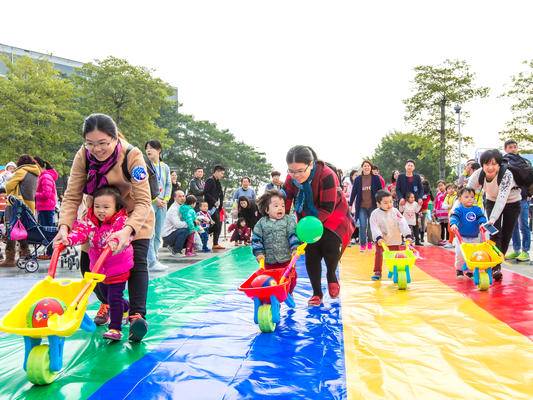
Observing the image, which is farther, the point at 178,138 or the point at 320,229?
the point at 178,138

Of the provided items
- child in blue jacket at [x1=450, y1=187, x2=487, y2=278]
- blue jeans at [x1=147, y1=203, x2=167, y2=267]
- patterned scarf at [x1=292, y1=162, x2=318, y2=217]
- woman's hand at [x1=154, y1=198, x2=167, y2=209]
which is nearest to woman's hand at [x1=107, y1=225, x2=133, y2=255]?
patterned scarf at [x1=292, y1=162, x2=318, y2=217]

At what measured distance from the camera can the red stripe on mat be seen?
3.44 m

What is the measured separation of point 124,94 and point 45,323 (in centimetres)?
Result: 2845

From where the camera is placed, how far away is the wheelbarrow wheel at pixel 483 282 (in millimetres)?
4516

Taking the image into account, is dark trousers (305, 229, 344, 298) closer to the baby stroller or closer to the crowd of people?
the crowd of people

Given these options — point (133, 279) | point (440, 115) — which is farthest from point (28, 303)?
point (440, 115)

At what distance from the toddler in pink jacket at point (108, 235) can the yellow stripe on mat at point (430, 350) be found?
5.50ft

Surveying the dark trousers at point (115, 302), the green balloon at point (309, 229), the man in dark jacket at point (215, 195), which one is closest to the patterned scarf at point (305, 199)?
the green balloon at point (309, 229)

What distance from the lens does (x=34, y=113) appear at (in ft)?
75.7

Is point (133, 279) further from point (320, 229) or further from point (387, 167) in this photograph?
point (387, 167)

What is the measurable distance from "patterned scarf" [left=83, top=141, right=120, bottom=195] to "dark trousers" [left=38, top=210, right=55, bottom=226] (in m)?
5.22

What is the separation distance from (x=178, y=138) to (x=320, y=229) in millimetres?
39762

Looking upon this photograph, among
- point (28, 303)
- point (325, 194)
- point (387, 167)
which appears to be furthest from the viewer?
point (387, 167)

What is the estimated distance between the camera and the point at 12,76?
23.2 meters
